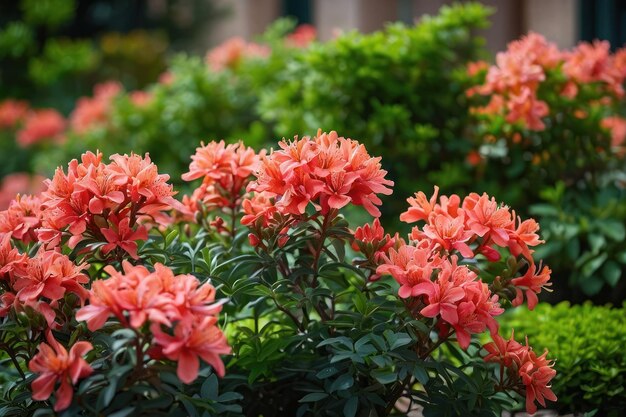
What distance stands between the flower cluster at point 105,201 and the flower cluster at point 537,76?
5.54ft

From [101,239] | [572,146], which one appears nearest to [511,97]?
[572,146]

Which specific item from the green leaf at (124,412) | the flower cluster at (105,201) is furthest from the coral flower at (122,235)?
the green leaf at (124,412)

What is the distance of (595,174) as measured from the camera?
3484mm

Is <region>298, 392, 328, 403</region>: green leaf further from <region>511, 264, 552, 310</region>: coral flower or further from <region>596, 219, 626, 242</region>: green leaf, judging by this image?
<region>596, 219, 626, 242</region>: green leaf

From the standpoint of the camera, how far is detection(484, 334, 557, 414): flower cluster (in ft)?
5.81

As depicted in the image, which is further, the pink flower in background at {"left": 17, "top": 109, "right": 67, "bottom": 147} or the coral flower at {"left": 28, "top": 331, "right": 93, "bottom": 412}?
the pink flower in background at {"left": 17, "top": 109, "right": 67, "bottom": 147}

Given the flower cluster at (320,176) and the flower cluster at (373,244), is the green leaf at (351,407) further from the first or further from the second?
the flower cluster at (320,176)

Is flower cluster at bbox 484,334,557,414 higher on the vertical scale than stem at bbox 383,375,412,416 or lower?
higher

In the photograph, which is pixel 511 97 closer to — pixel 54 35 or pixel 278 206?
pixel 278 206

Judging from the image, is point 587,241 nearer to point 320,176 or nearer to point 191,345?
point 320,176

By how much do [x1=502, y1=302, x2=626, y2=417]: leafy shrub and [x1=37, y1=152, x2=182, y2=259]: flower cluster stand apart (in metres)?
1.38

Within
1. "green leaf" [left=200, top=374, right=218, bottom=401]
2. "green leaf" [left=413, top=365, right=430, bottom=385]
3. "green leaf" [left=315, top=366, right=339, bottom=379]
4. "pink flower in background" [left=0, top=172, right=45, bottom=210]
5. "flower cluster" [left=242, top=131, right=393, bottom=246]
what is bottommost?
"pink flower in background" [left=0, top=172, right=45, bottom=210]

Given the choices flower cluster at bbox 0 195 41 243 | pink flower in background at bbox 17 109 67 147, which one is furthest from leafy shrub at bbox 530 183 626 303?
pink flower in background at bbox 17 109 67 147

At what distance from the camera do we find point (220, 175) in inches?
80.8
